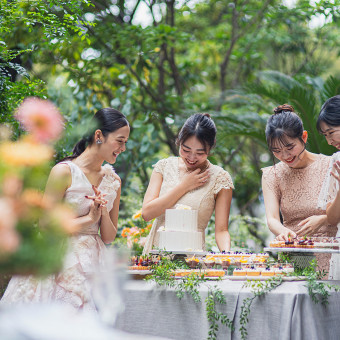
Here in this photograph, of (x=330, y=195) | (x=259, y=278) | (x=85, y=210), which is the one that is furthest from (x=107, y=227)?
(x=330, y=195)

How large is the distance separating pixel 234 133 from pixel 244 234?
238 centimetres

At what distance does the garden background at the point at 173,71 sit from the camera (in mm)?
6738

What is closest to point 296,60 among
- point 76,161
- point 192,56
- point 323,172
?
point 192,56

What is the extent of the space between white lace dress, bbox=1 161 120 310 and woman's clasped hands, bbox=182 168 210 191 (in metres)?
0.59

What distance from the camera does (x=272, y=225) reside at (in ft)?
11.3

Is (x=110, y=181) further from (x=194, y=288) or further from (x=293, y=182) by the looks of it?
(x=293, y=182)

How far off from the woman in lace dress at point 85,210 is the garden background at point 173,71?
50.6 inches

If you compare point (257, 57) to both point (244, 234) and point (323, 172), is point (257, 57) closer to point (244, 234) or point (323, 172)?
point (244, 234)

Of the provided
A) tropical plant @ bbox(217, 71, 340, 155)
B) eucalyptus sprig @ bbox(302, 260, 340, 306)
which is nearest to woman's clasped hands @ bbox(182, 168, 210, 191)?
eucalyptus sprig @ bbox(302, 260, 340, 306)

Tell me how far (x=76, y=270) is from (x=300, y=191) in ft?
5.67

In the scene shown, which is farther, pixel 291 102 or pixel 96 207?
pixel 291 102

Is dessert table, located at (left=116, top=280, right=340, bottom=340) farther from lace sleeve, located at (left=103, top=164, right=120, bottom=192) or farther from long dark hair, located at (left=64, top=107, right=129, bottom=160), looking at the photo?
long dark hair, located at (left=64, top=107, right=129, bottom=160)

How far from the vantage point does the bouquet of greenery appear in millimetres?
1157

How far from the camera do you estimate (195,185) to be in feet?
12.4
